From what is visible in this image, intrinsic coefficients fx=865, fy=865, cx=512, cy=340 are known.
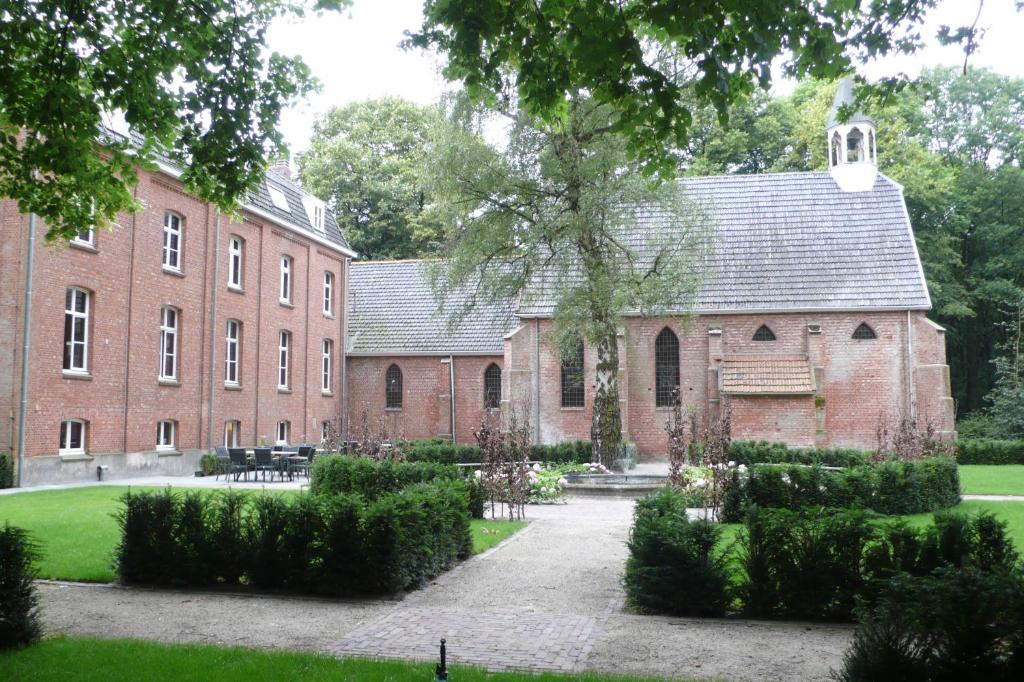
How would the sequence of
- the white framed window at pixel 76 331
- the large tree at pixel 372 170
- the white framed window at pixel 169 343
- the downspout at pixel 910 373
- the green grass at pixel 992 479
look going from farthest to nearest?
the large tree at pixel 372 170 → the downspout at pixel 910 373 → the white framed window at pixel 169 343 → the white framed window at pixel 76 331 → the green grass at pixel 992 479

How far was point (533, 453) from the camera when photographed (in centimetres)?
2564

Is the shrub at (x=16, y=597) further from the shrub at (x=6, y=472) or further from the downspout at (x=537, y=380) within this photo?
the downspout at (x=537, y=380)

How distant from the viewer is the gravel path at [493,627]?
6785 mm

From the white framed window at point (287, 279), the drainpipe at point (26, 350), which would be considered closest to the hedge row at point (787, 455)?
the drainpipe at point (26, 350)

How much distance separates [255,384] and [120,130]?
31.3 ft

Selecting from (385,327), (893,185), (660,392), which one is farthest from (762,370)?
(385,327)

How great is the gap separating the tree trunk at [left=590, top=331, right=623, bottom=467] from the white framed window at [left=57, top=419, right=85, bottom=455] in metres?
13.6

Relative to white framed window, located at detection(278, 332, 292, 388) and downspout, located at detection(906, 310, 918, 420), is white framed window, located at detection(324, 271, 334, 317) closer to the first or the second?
white framed window, located at detection(278, 332, 292, 388)

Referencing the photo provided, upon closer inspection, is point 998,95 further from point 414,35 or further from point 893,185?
point 414,35

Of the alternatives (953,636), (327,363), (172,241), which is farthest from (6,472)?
(953,636)

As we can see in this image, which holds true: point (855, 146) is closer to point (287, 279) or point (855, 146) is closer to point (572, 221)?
point (572, 221)

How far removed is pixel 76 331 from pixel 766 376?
20691mm

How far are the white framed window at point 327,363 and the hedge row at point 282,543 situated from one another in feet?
84.4

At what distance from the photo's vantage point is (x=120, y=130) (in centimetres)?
2462
